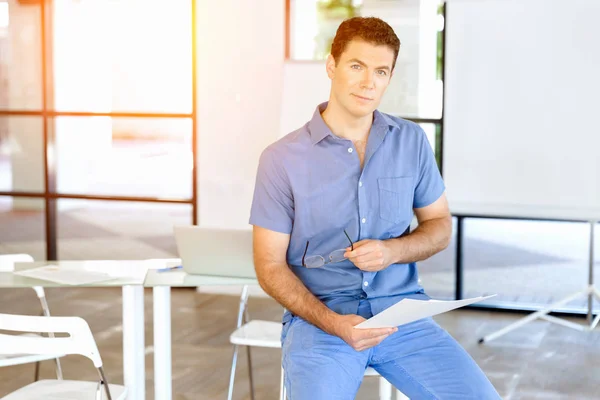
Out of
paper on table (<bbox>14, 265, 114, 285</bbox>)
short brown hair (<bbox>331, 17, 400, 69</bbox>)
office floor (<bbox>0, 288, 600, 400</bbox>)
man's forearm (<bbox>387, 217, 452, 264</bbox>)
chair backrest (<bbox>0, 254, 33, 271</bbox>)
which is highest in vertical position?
short brown hair (<bbox>331, 17, 400, 69</bbox>)

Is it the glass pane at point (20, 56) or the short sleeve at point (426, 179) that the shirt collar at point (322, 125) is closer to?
the short sleeve at point (426, 179)

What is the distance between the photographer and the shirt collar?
2600 mm

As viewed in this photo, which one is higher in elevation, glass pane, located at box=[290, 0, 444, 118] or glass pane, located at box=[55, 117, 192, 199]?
glass pane, located at box=[290, 0, 444, 118]

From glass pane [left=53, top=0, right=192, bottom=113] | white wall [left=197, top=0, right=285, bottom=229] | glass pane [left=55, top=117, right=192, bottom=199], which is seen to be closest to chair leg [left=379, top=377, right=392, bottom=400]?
white wall [left=197, top=0, right=285, bottom=229]

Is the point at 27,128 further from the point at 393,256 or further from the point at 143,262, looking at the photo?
the point at 393,256

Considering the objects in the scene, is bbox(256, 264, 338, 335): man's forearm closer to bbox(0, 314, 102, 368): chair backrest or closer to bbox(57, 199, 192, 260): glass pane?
bbox(0, 314, 102, 368): chair backrest

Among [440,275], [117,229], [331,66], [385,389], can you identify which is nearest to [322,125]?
[331,66]

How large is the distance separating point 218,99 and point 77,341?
395 cm

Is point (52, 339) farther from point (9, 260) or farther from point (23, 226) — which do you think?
point (23, 226)

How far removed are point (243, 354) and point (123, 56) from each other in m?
2.79

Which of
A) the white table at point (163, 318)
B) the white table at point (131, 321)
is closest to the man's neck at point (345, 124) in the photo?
the white table at point (163, 318)

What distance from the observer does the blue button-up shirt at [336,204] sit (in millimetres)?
2549

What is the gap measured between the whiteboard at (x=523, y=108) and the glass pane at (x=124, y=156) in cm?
213

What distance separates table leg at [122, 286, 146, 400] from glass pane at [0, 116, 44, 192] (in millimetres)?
3879
